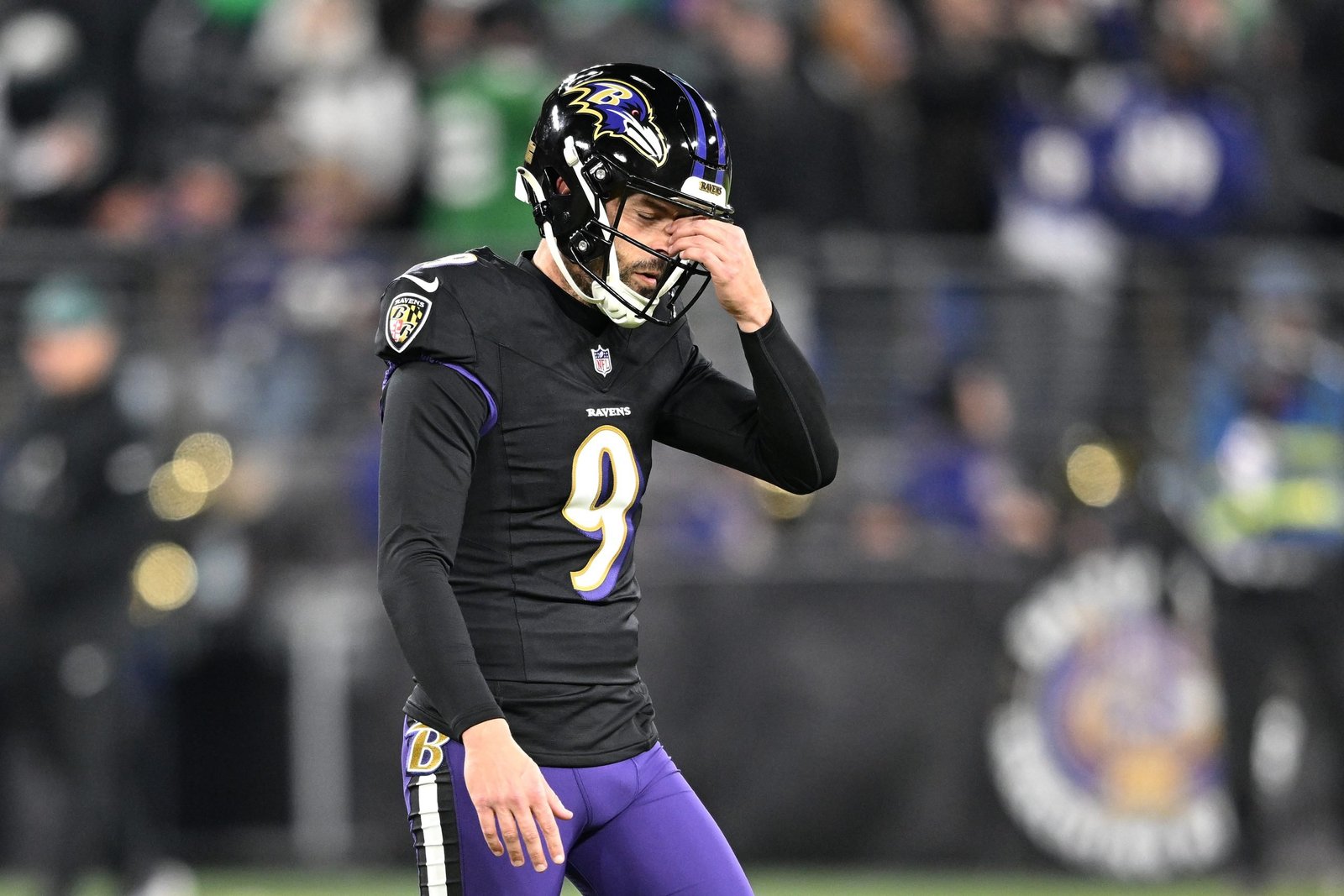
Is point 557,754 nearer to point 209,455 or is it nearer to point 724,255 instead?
point 724,255

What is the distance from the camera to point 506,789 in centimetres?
321

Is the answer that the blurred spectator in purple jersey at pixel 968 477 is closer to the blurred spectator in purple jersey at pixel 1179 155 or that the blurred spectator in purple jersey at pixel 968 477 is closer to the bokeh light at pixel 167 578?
the blurred spectator in purple jersey at pixel 1179 155

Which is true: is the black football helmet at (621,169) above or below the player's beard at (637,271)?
above

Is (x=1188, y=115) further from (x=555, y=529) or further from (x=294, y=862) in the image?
(x=555, y=529)

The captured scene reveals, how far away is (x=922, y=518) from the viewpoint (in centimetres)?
935

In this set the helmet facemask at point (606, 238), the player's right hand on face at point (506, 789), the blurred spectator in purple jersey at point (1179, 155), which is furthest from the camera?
the blurred spectator in purple jersey at point (1179, 155)

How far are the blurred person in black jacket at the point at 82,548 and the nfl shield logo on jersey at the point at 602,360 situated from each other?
485 centimetres

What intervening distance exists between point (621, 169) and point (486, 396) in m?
0.47

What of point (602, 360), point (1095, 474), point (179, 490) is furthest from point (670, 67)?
point (602, 360)

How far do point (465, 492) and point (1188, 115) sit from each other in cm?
833

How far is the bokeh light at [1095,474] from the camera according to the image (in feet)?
29.8

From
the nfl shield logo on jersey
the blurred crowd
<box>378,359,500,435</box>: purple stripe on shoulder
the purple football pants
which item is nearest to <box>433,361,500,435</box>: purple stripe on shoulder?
<box>378,359,500,435</box>: purple stripe on shoulder

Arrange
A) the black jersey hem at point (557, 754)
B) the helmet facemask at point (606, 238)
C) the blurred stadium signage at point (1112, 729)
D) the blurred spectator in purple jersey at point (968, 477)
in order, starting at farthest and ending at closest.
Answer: the blurred spectator in purple jersey at point (968, 477), the blurred stadium signage at point (1112, 729), the helmet facemask at point (606, 238), the black jersey hem at point (557, 754)

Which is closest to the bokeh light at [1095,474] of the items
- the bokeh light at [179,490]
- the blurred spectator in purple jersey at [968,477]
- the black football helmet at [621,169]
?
the blurred spectator in purple jersey at [968,477]
